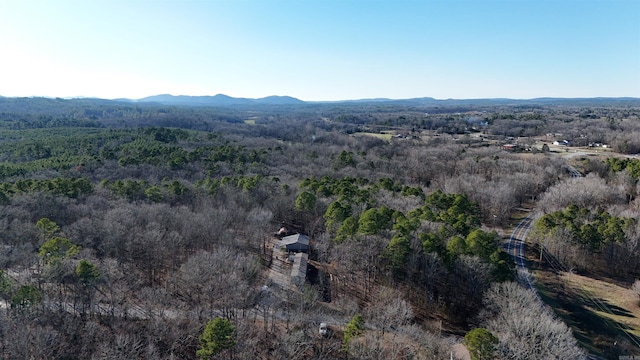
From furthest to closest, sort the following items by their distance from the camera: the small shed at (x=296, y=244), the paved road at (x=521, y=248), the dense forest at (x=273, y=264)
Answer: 1. the small shed at (x=296, y=244)
2. the paved road at (x=521, y=248)
3. the dense forest at (x=273, y=264)

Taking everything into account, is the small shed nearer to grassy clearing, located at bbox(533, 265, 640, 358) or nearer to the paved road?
the paved road

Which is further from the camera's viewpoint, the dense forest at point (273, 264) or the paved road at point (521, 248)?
the paved road at point (521, 248)

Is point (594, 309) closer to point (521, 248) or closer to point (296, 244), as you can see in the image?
point (521, 248)

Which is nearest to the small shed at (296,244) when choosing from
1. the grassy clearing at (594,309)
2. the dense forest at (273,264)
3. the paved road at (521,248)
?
the dense forest at (273,264)

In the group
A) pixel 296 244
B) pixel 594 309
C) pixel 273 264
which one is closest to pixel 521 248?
pixel 594 309

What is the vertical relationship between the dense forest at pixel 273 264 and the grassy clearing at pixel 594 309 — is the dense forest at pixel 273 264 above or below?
above

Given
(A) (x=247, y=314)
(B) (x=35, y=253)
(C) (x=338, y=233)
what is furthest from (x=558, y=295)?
(B) (x=35, y=253)

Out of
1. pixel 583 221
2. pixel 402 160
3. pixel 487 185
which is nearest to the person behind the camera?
pixel 583 221

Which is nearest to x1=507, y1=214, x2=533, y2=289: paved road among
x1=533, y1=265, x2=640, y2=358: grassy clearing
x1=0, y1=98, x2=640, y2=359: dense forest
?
x1=533, y1=265, x2=640, y2=358: grassy clearing

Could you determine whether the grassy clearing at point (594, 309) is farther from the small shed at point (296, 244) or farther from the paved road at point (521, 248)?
the small shed at point (296, 244)

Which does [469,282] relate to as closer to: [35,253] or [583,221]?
[583,221]

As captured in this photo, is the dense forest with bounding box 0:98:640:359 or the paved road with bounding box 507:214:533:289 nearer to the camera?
the dense forest with bounding box 0:98:640:359
